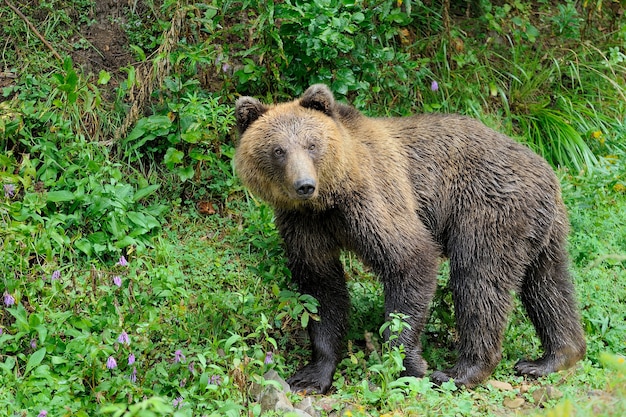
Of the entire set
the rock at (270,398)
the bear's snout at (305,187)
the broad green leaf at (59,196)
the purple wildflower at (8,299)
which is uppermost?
the bear's snout at (305,187)

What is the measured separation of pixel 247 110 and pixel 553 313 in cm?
309

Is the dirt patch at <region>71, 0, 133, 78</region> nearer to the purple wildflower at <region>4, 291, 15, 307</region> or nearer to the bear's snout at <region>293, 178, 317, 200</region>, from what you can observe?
the purple wildflower at <region>4, 291, 15, 307</region>

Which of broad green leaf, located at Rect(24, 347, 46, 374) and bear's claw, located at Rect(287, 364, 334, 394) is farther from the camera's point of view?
bear's claw, located at Rect(287, 364, 334, 394)

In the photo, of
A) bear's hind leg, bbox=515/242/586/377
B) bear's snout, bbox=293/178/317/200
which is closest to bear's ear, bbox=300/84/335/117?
bear's snout, bbox=293/178/317/200

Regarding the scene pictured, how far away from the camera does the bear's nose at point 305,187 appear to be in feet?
20.9

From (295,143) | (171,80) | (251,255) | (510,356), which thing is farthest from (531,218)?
(171,80)

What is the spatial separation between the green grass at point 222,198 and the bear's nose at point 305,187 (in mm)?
957

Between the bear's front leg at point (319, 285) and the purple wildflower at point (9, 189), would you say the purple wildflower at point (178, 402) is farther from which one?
the purple wildflower at point (9, 189)

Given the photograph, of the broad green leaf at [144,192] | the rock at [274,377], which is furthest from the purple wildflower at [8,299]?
the broad green leaf at [144,192]

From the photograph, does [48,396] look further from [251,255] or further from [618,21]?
[618,21]

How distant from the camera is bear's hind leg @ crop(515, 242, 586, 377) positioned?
7.41 metres

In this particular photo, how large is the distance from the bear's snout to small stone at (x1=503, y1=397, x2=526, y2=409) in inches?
84.5

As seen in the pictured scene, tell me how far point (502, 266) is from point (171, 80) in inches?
150

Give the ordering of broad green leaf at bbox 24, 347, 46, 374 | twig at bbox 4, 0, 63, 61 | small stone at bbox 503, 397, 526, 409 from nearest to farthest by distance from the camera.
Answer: broad green leaf at bbox 24, 347, 46, 374 < small stone at bbox 503, 397, 526, 409 < twig at bbox 4, 0, 63, 61
